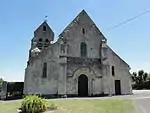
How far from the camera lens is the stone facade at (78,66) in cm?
2934

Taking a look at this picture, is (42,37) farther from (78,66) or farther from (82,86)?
(82,86)

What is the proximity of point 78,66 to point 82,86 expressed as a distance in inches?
115

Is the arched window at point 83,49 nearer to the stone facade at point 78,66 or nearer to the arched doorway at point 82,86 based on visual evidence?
the stone facade at point 78,66

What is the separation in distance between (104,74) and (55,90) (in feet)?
24.1

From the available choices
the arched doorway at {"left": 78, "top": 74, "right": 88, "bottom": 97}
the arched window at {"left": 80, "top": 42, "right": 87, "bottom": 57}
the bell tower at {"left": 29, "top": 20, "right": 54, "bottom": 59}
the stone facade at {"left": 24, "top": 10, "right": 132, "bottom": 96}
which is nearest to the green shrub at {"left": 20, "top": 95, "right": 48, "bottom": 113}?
the stone facade at {"left": 24, "top": 10, "right": 132, "bottom": 96}

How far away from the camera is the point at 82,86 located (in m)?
30.6

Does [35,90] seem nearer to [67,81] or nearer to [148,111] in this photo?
[67,81]

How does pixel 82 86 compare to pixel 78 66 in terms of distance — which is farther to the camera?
pixel 82 86

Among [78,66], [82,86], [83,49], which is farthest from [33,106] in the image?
[83,49]

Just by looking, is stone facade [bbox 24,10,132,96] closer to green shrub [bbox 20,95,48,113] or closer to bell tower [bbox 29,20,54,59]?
bell tower [bbox 29,20,54,59]

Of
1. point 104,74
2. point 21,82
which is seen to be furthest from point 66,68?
point 21,82

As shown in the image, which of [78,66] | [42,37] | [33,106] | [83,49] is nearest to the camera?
[33,106]

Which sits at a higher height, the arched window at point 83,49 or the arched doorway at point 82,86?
the arched window at point 83,49

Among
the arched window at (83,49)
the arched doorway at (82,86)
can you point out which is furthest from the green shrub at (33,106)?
the arched window at (83,49)
